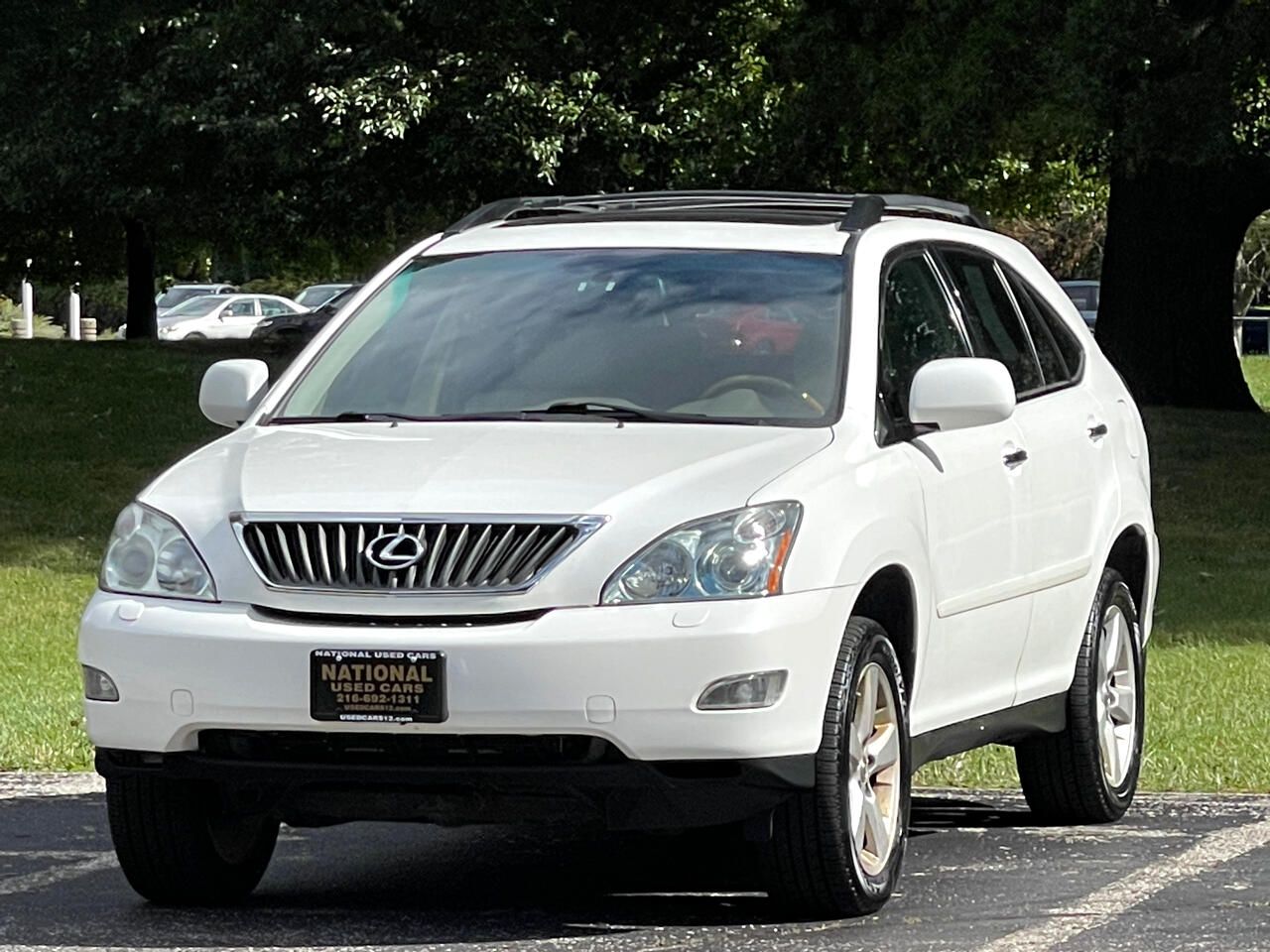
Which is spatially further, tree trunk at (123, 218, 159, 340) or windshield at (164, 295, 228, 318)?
windshield at (164, 295, 228, 318)

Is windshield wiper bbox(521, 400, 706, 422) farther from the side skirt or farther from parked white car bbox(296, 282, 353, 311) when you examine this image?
parked white car bbox(296, 282, 353, 311)

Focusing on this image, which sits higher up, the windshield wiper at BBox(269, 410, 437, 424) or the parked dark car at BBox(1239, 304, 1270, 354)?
the windshield wiper at BBox(269, 410, 437, 424)

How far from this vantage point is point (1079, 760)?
8367 millimetres

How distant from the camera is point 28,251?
1859 inches

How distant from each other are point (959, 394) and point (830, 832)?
1.25 meters

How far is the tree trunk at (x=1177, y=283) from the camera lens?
26875 millimetres

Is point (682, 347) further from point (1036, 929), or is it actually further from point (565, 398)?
point (1036, 929)

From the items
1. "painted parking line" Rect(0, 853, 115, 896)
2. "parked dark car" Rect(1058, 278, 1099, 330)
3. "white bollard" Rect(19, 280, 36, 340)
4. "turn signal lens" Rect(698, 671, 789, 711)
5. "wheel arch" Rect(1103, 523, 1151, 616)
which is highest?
"turn signal lens" Rect(698, 671, 789, 711)

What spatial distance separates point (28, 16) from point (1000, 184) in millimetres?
16041

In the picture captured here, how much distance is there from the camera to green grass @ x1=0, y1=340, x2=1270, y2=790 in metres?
10.4

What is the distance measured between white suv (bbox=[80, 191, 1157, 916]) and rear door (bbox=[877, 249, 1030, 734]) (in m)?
0.01

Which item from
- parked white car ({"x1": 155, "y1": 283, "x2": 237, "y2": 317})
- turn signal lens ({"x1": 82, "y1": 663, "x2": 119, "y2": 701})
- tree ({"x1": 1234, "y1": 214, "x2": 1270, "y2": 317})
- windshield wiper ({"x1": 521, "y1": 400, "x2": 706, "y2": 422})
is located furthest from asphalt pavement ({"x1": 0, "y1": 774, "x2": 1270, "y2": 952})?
tree ({"x1": 1234, "y1": 214, "x2": 1270, "y2": 317})

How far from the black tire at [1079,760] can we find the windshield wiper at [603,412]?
1781mm

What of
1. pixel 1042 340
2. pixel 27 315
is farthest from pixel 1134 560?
pixel 27 315
